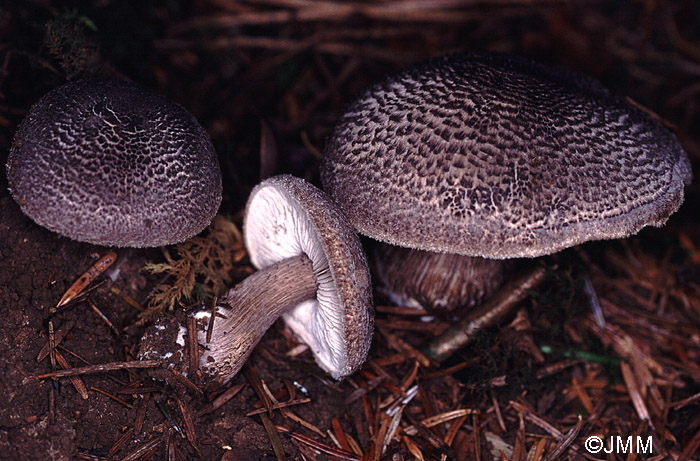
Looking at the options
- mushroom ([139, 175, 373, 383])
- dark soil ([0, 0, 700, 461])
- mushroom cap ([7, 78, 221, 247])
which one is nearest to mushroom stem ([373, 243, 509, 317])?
dark soil ([0, 0, 700, 461])

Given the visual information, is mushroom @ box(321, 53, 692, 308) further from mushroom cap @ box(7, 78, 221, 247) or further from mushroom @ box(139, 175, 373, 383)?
mushroom cap @ box(7, 78, 221, 247)

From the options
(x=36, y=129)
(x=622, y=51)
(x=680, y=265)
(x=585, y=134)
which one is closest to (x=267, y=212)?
(x=36, y=129)

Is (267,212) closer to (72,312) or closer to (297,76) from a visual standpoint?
(72,312)

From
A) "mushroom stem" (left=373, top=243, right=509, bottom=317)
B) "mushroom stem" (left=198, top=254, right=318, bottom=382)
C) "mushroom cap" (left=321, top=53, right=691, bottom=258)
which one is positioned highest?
"mushroom cap" (left=321, top=53, right=691, bottom=258)

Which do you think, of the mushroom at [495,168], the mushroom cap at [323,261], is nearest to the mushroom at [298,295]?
the mushroom cap at [323,261]

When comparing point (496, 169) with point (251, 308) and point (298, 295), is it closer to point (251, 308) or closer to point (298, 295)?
point (298, 295)

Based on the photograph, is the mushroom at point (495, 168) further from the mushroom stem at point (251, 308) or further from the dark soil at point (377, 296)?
the dark soil at point (377, 296)

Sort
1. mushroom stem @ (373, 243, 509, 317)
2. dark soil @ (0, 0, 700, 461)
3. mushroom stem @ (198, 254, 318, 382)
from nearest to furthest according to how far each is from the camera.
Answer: dark soil @ (0, 0, 700, 461) → mushroom stem @ (198, 254, 318, 382) → mushroom stem @ (373, 243, 509, 317)

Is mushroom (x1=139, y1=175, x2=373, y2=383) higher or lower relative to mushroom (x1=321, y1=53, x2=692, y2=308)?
lower
